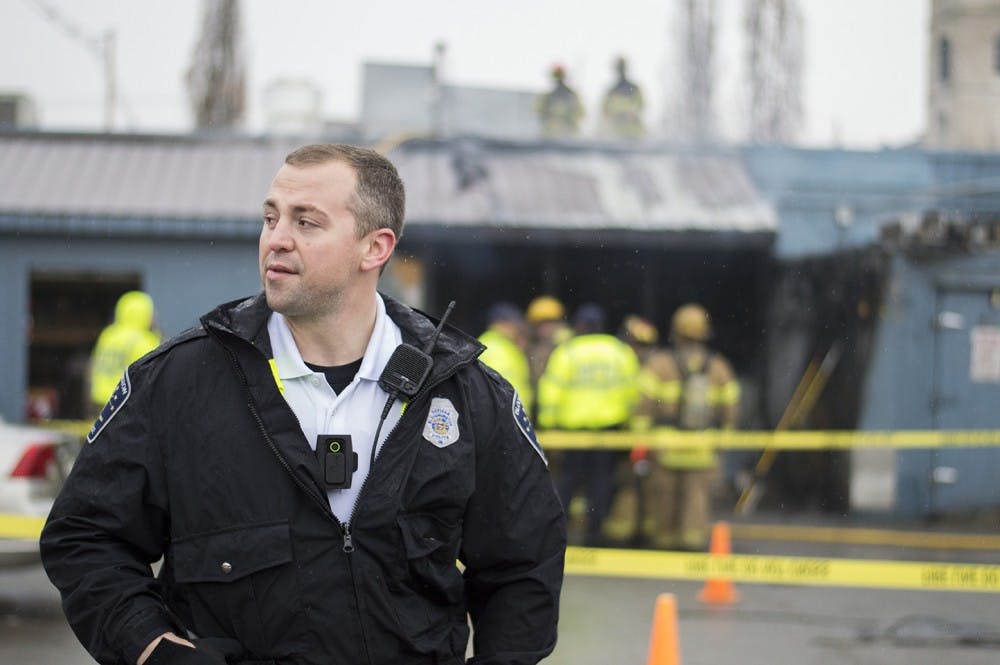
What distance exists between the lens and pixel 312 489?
244 cm

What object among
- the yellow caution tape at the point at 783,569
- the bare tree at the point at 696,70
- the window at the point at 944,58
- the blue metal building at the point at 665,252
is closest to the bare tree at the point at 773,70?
the bare tree at the point at 696,70

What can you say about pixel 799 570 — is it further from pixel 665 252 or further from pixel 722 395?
pixel 665 252

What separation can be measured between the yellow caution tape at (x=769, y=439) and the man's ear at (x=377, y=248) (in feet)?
24.1

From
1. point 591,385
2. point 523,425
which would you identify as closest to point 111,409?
point 523,425

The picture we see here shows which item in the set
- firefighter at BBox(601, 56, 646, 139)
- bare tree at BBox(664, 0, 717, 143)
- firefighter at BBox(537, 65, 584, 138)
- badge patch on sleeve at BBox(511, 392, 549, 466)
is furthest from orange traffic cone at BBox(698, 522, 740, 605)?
bare tree at BBox(664, 0, 717, 143)

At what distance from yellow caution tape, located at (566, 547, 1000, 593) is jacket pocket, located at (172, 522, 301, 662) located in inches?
178

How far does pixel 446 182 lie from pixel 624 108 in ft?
9.78

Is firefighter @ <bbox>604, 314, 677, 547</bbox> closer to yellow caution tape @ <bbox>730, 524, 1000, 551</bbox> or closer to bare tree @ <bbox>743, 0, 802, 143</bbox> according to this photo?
yellow caution tape @ <bbox>730, 524, 1000, 551</bbox>

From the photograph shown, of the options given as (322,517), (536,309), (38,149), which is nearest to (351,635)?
(322,517)

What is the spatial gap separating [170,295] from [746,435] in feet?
21.7

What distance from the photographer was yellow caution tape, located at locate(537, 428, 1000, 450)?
10.0 metres

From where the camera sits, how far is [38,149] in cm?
1466

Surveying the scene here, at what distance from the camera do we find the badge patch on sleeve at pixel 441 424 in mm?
2578

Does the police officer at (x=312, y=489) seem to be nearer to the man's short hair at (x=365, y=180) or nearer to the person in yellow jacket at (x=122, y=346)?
the man's short hair at (x=365, y=180)
